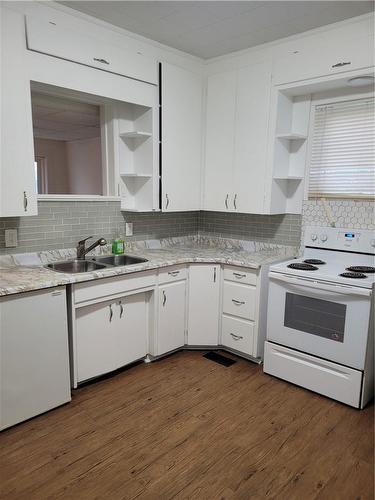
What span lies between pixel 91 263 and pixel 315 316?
1.73 m

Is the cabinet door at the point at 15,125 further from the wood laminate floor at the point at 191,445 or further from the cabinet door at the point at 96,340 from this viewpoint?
the wood laminate floor at the point at 191,445

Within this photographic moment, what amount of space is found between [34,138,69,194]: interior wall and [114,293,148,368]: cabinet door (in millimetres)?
1036

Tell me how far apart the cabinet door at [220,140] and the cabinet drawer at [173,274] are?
2.40 ft

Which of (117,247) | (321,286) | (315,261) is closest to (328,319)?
(321,286)

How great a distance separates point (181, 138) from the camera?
321 centimetres

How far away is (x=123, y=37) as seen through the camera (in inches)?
108

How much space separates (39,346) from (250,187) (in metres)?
2.07

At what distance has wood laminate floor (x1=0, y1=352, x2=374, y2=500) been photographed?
5.82ft

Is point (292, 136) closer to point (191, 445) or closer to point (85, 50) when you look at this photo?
point (85, 50)

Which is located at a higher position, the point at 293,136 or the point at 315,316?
the point at 293,136

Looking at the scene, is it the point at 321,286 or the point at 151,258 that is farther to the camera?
the point at 151,258

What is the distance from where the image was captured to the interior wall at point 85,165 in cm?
303

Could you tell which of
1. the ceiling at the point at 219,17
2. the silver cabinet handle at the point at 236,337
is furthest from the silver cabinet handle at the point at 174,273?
the ceiling at the point at 219,17

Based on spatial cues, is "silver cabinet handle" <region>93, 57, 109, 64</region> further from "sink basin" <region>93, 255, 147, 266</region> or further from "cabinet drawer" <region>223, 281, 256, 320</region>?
"cabinet drawer" <region>223, 281, 256, 320</region>
